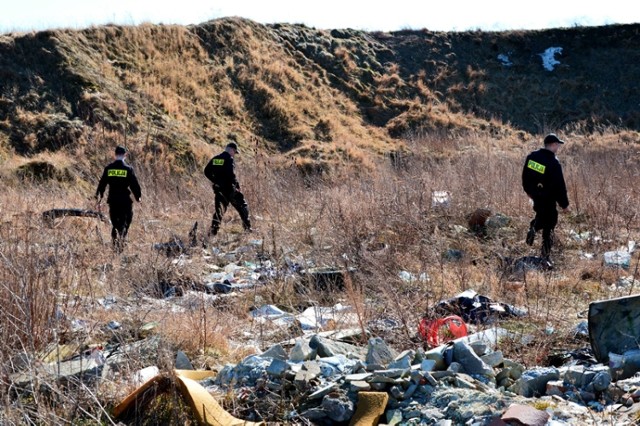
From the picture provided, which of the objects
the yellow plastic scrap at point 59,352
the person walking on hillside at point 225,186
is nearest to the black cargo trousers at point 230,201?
the person walking on hillside at point 225,186

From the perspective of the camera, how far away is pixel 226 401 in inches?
150

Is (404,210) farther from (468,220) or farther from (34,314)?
(34,314)

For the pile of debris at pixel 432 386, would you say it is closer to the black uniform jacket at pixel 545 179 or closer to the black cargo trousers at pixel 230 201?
the black uniform jacket at pixel 545 179

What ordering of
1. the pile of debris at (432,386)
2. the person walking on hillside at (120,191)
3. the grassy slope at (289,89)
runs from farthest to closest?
1. the grassy slope at (289,89)
2. the person walking on hillside at (120,191)
3. the pile of debris at (432,386)

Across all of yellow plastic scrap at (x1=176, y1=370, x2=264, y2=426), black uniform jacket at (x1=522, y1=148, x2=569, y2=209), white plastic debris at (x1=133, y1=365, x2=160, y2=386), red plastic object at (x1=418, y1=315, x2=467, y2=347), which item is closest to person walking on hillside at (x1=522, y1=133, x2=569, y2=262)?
black uniform jacket at (x1=522, y1=148, x2=569, y2=209)

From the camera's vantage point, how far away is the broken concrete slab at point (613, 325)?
4.30 metres

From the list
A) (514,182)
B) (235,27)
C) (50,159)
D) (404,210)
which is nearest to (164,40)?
(235,27)

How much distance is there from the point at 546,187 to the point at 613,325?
4.32m

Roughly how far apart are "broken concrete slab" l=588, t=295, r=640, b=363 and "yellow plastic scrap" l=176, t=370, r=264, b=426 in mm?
2130

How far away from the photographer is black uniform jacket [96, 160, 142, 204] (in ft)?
31.8

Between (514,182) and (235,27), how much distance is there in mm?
21180

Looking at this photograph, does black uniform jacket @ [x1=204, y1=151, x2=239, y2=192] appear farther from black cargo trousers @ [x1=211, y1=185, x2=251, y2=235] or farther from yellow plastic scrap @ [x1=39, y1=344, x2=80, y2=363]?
yellow plastic scrap @ [x1=39, y1=344, x2=80, y2=363]

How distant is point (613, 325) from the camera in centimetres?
437

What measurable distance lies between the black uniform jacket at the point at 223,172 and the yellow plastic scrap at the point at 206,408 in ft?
23.2
